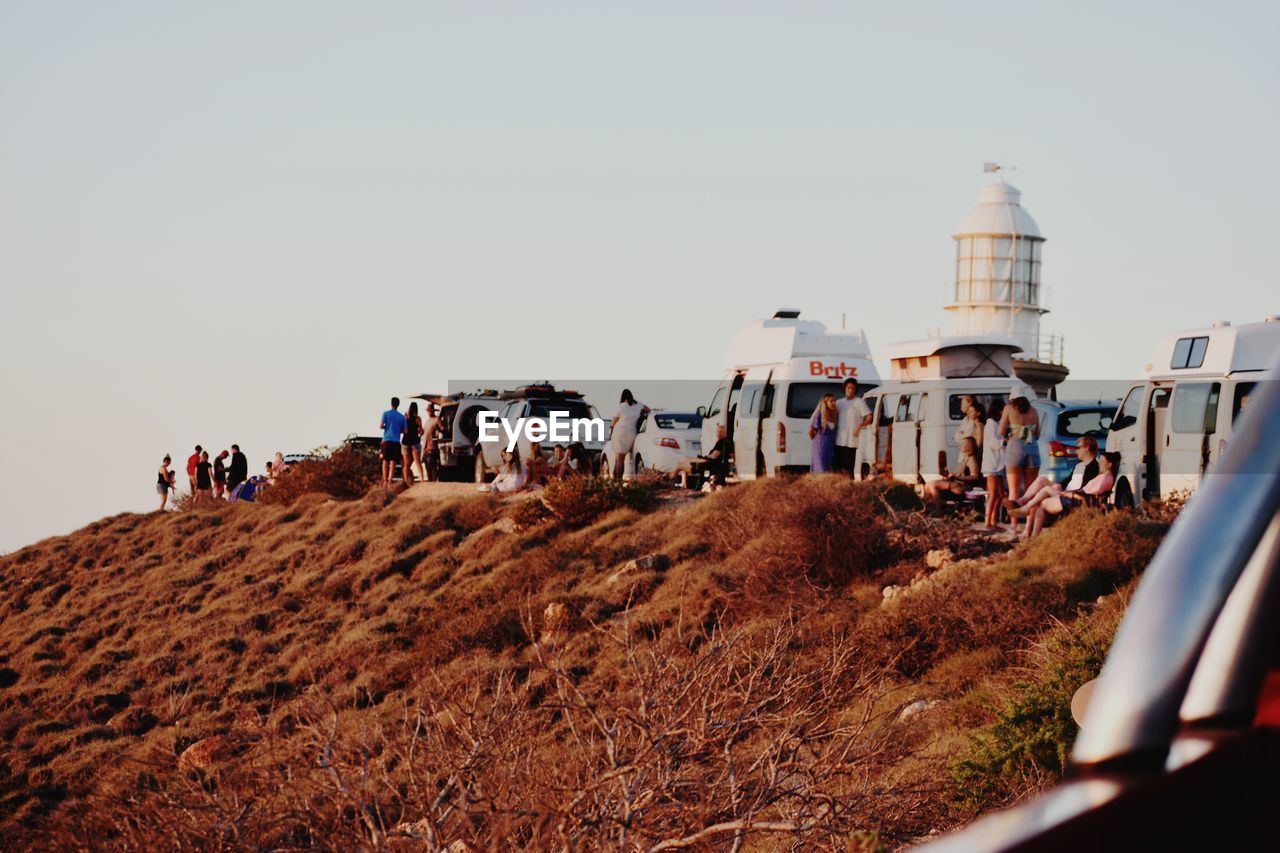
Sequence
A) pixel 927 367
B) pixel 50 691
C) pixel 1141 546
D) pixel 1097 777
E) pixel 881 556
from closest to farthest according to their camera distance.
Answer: pixel 1097 777 → pixel 1141 546 → pixel 881 556 → pixel 927 367 → pixel 50 691

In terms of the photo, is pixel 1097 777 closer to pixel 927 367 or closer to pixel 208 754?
pixel 208 754

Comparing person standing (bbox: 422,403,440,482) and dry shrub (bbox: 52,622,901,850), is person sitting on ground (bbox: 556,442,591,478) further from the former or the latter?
dry shrub (bbox: 52,622,901,850)

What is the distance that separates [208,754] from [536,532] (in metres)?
9.73

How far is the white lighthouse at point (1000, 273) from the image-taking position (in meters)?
70.0

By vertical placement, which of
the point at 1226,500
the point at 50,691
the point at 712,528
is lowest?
the point at 50,691

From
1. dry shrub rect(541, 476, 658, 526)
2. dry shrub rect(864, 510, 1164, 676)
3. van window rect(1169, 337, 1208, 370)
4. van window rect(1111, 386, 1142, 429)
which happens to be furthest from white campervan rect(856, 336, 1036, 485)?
dry shrub rect(541, 476, 658, 526)

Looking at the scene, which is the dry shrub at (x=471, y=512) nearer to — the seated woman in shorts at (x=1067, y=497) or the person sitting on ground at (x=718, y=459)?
the person sitting on ground at (x=718, y=459)

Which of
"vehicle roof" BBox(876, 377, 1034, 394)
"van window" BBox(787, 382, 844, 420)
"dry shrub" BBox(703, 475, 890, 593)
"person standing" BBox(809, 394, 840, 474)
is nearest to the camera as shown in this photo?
"dry shrub" BBox(703, 475, 890, 593)

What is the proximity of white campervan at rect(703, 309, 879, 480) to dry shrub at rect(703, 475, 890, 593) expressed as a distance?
3126mm

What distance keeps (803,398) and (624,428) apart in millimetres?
4612

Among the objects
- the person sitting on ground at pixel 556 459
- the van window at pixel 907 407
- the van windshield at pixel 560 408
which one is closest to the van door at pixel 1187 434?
the van window at pixel 907 407

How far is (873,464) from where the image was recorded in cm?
2284

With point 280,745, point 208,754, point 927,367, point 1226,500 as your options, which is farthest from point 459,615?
point 1226,500

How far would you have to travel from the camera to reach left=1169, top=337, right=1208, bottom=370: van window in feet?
57.5
